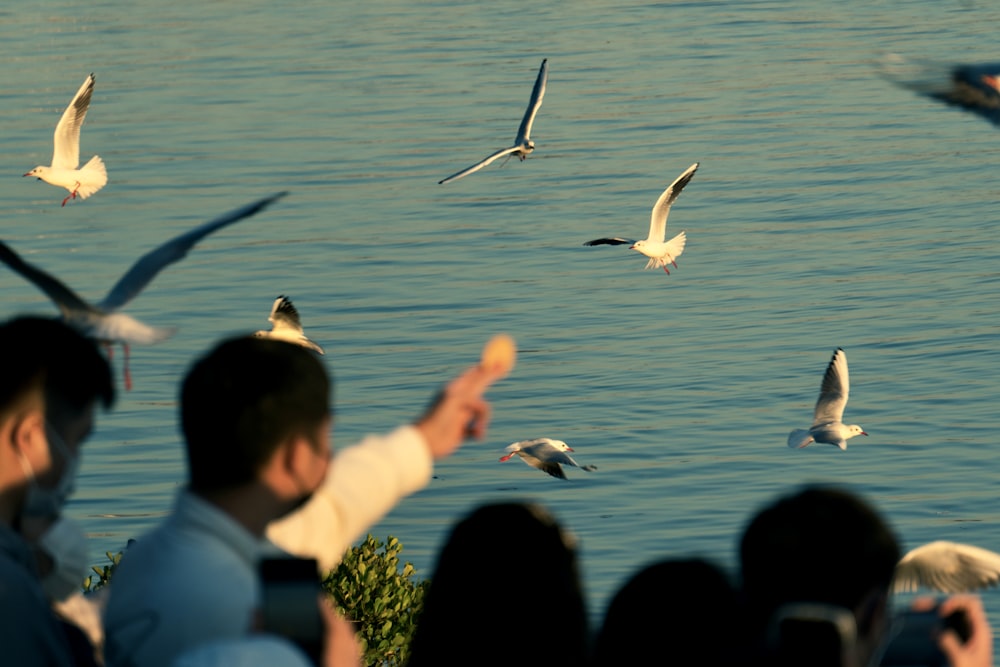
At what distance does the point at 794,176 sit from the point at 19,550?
23.1 meters

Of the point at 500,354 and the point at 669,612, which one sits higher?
the point at 500,354

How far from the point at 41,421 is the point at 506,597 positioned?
0.94 m

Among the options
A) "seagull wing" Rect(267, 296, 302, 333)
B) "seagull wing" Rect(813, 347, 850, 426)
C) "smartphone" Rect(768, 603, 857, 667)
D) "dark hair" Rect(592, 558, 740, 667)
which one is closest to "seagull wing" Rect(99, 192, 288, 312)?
"dark hair" Rect(592, 558, 740, 667)

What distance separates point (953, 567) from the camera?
677 centimetres

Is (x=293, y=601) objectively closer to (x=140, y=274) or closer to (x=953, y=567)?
(x=140, y=274)

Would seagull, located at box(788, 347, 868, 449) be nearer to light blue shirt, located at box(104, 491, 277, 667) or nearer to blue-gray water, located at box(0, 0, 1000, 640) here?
blue-gray water, located at box(0, 0, 1000, 640)

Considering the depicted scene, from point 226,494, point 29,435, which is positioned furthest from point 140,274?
point 226,494

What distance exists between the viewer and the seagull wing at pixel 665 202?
15599 mm

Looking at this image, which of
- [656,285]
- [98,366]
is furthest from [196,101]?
[98,366]

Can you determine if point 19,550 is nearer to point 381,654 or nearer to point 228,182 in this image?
point 381,654

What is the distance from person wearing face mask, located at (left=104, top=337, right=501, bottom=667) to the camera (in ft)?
10.2

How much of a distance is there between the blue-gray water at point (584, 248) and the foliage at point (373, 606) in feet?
15.3

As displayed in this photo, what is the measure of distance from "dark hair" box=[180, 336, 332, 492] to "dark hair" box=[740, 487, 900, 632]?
711 millimetres

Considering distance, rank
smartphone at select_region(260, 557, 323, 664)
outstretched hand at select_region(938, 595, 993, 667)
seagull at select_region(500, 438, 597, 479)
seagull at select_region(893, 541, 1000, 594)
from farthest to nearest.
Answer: seagull at select_region(500, 438, 597, 479)
seagull at select_region(893, 541, 1000, 594)
outstretched hand at select_region(938, 595, 993, 667)
smartphone at select_region(260, 557, 323, 664)
